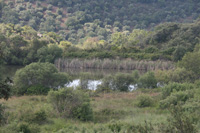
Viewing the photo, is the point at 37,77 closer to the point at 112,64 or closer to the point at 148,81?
the point at 148,81

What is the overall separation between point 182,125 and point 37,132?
717 centimetres

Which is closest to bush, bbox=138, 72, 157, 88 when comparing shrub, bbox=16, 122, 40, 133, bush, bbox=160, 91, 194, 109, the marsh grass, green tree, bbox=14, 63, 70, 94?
the marsh grass

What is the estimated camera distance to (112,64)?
5253 cm

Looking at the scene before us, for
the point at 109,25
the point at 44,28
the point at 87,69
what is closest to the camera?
the point at 87,69

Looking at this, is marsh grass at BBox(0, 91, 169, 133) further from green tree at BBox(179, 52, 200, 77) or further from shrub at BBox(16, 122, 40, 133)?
green tree at BBox(179, 52, 200, 77)

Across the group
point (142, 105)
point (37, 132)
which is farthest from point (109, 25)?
point (37, 132)

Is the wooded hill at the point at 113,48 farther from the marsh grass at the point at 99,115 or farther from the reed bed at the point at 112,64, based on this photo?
the marsh grass at the point at 99,115

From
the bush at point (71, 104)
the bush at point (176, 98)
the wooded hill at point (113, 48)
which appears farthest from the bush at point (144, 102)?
the wooded hill at point (113, 48)

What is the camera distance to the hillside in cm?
11100

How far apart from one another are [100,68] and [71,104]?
34957 millimetres

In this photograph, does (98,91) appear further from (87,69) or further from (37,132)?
(87,69)

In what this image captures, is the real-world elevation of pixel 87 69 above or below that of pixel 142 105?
below

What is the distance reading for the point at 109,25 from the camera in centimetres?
12619

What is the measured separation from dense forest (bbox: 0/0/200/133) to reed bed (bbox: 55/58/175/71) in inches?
6.9
